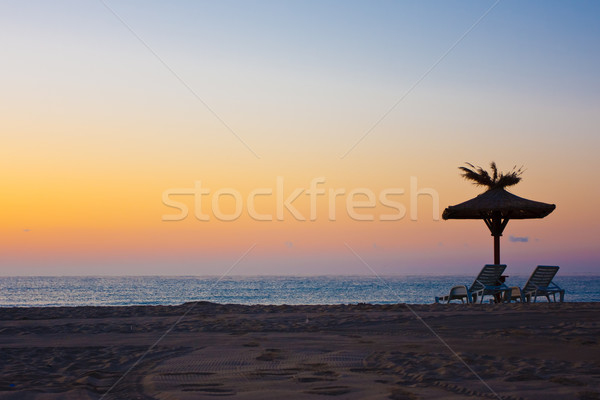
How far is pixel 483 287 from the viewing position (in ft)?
41.4

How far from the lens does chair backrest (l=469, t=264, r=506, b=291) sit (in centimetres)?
1273

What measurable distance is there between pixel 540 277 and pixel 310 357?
30.1ft

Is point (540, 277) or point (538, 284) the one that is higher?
point (540, 277)

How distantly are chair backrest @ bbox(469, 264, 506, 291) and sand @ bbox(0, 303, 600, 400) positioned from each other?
3491mm

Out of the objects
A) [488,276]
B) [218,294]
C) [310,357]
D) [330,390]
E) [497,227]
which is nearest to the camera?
[330,390]

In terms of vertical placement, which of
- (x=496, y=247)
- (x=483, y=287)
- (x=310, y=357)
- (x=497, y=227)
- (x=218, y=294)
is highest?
(x=497, y=227)

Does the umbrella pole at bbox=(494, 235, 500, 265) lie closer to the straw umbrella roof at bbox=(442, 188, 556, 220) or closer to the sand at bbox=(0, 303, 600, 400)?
the straw umbrella roof at bbox=(442, 188, 556, 220)

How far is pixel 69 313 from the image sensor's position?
1059cm

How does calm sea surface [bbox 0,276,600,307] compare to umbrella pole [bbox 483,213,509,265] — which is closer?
umbrella pole [bbox 483,213,509,265]

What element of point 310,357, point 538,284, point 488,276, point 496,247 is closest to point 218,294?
point 496,247

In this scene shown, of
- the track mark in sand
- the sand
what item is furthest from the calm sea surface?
the track mark in sand

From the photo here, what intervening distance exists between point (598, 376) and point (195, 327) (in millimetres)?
4973

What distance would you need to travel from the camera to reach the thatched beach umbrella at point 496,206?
43.0ft

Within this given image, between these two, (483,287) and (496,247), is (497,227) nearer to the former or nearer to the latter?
(496,247)
